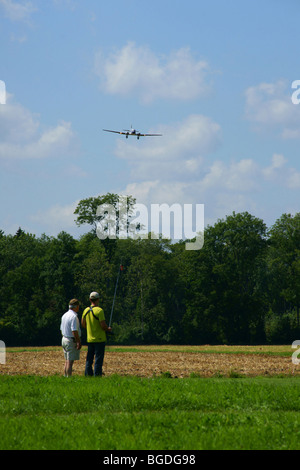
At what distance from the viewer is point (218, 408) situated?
10102 mm

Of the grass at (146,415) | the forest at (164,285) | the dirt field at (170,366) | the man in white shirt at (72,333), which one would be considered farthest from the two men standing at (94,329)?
the forest at (164,285)

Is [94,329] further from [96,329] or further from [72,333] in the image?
[72,333]

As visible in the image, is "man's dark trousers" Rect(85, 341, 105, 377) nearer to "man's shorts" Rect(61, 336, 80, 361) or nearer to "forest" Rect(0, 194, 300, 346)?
"man's shorts" Rect(61, 336, 80, 361)

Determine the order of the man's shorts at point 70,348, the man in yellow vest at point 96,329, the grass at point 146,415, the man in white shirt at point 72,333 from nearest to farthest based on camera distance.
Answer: the grass at point 146,415, the man in yellow vest at point 96,329, the man in white shirt at point 72,333, the man's shorts at point 70,348

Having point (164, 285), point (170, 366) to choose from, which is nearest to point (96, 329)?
point (170, 366)

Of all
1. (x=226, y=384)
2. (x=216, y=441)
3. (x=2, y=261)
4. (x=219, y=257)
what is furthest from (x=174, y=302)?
(x=216, y=441)

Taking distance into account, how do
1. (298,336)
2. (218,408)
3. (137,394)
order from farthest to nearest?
(298,336) < (137,394) < (218,408)

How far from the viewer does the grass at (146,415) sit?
7.28 meters

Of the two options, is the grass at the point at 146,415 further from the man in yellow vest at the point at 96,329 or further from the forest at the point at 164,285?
the forest at the point at 164,285

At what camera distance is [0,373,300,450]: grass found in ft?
23.9

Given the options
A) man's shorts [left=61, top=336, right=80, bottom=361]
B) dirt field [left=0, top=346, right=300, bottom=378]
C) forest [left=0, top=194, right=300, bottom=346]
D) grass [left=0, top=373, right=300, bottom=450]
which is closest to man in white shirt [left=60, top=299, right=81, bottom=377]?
man's shorts [left=61, top=336, right=80, bottom=361]

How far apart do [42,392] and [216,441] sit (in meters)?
5.08

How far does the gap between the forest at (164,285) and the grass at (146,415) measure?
5944 cm
